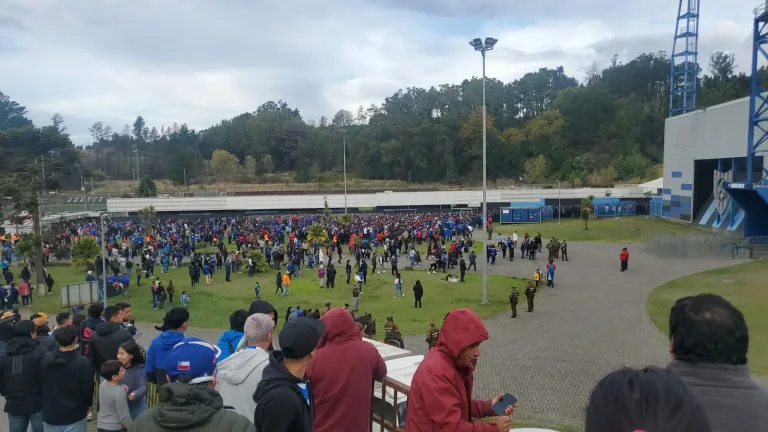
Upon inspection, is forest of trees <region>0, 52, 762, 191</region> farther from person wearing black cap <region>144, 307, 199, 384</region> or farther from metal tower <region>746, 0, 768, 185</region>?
person wearing black cap <region>144, 307, 199, 384</region>

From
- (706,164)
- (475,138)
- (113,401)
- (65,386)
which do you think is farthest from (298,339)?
(475,138)

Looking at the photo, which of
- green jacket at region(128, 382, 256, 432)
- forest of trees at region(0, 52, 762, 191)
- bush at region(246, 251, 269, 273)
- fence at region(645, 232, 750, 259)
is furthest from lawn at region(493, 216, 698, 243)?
green jacket at region(128, 382, 256, 432)

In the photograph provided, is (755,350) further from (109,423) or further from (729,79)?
Answer: (729,79)

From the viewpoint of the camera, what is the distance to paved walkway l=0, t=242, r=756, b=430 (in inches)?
420

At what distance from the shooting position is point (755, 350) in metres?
12.8

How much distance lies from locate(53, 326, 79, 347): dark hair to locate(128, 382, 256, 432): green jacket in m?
2.77

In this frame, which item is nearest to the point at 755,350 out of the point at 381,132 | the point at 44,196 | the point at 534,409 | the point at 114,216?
the point at 534,409

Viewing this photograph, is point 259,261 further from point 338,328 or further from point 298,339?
point 298,339

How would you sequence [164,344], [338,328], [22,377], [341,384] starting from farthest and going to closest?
[22,377]
[164,344]
[338,328]
[341,384]

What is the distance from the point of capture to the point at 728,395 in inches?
77.5

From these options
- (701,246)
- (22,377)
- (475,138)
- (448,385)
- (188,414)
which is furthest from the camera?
(475,138)

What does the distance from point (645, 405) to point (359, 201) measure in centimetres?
5622

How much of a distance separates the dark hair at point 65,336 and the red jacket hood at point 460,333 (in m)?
3.77

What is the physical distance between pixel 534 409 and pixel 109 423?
24.3 feet
